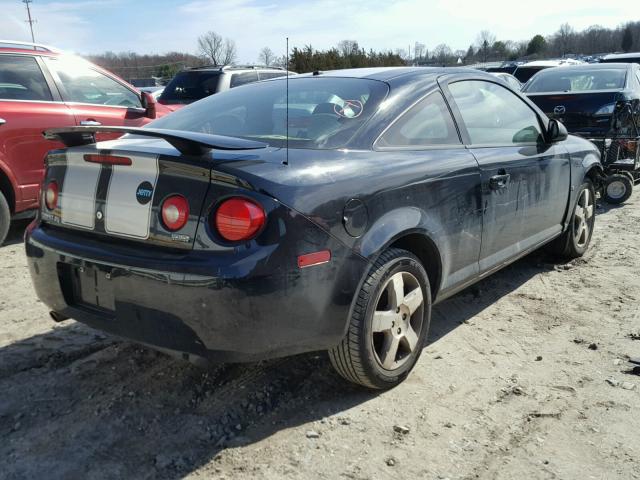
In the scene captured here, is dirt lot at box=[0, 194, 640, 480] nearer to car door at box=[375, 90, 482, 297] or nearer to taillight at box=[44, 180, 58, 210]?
car door at box=[375, 90, 482, 297]

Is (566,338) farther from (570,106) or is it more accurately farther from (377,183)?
(570,106)

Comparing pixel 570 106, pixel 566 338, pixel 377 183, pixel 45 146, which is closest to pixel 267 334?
pixel 377 183

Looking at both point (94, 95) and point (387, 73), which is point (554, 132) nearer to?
point (387, 73)

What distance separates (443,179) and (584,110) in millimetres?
6096

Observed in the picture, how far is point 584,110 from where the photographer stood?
8.21m

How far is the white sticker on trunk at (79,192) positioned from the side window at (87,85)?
3.52m

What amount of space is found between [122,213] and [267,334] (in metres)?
0.81

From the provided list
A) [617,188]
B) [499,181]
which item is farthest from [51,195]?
[617,188]

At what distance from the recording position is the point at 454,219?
3217 millimetres

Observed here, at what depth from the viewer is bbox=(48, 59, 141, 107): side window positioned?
5.87 m

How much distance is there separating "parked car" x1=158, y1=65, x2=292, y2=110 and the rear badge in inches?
272

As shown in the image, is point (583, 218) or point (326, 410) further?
point (583, 218)

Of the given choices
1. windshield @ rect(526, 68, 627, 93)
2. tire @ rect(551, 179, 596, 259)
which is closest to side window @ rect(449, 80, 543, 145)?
tire @ rect(551, 179, 596, 259)

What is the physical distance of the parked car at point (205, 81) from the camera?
9141 millimetres
